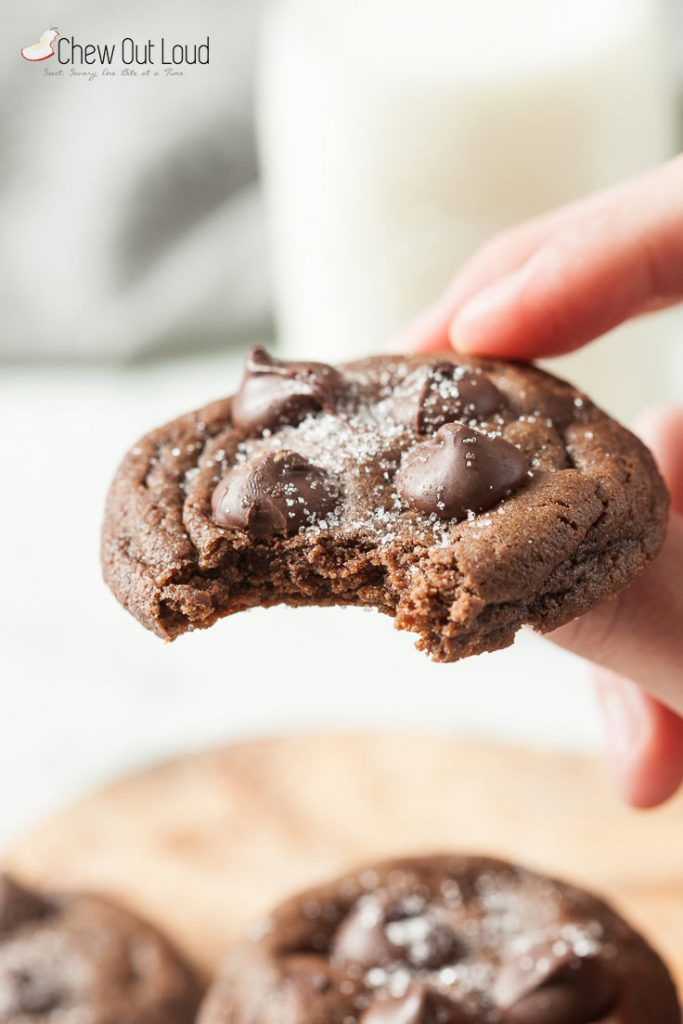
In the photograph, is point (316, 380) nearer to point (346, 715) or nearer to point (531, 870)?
point (531, 870)

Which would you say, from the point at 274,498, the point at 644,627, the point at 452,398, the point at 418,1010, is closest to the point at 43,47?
the point at 452,398

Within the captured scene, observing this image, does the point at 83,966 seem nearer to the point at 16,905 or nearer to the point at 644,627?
the point at 16,905

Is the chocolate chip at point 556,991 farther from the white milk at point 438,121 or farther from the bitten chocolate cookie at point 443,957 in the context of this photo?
the white milk at point 438,121

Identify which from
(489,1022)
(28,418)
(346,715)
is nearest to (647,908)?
(489,1022)

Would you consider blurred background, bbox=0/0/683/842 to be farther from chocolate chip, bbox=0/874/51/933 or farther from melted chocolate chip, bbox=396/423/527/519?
melted chocolate chip, bbox=396/423/527/519

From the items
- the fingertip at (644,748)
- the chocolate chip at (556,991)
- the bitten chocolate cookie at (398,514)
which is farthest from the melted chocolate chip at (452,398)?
the chocolate chip at (556,991)

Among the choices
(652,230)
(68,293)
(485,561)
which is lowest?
(68,293)

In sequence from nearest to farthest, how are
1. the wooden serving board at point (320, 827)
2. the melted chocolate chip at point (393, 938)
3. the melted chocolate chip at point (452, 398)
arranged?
1. the melted chocolate chip at point (452, 398)
2. the melted chocolate chip at point (393, 938)
3. the wooden serving board at point (320, 827)
